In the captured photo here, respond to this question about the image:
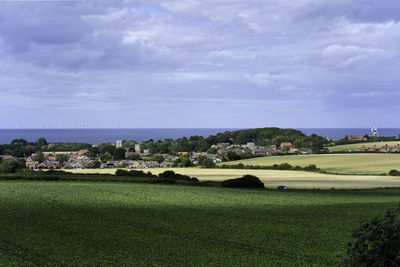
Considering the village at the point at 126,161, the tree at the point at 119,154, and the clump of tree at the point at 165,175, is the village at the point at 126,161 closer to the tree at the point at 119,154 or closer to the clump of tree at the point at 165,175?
the tree at the point at 119,154

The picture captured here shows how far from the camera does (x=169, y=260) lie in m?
13.6

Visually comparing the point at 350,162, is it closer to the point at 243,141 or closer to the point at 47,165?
the point at 47,165

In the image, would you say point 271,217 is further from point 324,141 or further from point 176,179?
point 324,141

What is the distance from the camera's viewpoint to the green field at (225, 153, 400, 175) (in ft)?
228

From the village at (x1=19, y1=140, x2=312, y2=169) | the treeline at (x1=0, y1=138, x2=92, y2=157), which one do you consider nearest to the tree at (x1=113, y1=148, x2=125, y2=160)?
the village at (x1=19, y1=140, x2=312, y2=169)

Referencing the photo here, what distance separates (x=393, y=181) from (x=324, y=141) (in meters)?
80.9

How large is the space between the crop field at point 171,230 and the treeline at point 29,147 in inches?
Result: 3869

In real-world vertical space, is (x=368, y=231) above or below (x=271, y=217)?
above

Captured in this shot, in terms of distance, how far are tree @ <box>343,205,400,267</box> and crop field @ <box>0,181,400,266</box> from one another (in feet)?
18.1

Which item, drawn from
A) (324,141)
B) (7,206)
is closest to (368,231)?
(7,206)

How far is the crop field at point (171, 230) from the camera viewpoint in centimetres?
1389

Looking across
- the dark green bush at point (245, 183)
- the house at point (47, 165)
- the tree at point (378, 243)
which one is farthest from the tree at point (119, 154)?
the tree at point (378, 243)

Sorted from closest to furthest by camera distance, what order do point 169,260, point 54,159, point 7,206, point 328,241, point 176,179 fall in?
point 169,260, point 328,241, point 7,206, point 176,179, point 54,159

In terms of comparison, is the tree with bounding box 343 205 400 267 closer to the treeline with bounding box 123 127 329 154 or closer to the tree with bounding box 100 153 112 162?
the tree with bounding box 100 153 112 162
